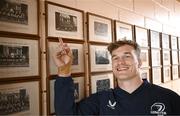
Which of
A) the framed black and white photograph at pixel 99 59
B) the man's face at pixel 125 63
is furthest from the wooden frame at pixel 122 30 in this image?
the man's face at pixel 125 63

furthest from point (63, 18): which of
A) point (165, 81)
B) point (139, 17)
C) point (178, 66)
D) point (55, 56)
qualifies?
point (178, 66)

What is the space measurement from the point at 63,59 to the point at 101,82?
56cm

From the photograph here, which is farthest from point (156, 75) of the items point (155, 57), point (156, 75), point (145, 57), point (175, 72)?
point (175, 72)

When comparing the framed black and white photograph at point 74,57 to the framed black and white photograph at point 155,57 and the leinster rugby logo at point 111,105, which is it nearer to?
the leinster rugby logo at point 111,105

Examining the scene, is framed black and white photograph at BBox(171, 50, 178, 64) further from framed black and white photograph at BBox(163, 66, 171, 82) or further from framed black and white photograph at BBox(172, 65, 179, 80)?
framed black and white photograph at BBox(163, 66, 171, 82)

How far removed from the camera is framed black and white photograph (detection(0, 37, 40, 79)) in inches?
51.0

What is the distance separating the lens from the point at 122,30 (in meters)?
2.41

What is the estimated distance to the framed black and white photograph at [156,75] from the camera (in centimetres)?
300

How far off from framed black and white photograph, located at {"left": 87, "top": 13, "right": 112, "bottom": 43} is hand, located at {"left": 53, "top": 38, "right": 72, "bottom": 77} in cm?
37

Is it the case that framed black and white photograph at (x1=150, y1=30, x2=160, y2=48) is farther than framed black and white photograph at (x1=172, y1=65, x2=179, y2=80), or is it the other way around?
framed black and white photograph at (x1=172, y1=65, x2=179, y2=80)

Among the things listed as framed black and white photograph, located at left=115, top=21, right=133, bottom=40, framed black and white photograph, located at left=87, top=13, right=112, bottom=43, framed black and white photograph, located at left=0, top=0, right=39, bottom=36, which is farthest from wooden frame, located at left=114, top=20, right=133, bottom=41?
framed black and white photograph, located at left=0, top=0, right=39, bottom=36

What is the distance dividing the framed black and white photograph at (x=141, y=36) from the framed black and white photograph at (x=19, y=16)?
141 centimetres

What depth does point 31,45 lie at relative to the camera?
1.46 m

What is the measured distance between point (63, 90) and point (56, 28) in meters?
0.38
